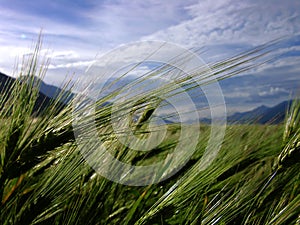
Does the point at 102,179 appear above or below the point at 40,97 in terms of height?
below

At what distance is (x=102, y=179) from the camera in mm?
975

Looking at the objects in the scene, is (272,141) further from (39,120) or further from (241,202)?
(39,120)

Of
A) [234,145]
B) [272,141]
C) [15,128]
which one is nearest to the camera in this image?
[15,128]

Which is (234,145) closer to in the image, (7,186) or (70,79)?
(70,79)

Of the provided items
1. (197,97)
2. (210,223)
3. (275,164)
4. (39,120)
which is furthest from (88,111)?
(275,164)

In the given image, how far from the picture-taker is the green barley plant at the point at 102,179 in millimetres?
798

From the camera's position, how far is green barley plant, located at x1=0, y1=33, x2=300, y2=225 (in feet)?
2.62

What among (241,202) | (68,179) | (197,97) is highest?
(197,97)

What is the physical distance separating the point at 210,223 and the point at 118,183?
282 mm

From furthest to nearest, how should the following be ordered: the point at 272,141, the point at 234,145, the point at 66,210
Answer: the point at 272,141
the point at 234,145
the point at 66,210

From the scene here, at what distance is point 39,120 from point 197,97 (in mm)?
330

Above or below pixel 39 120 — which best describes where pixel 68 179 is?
below

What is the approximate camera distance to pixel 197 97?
2.73 feet

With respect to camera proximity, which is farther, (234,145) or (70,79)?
(234,145)
